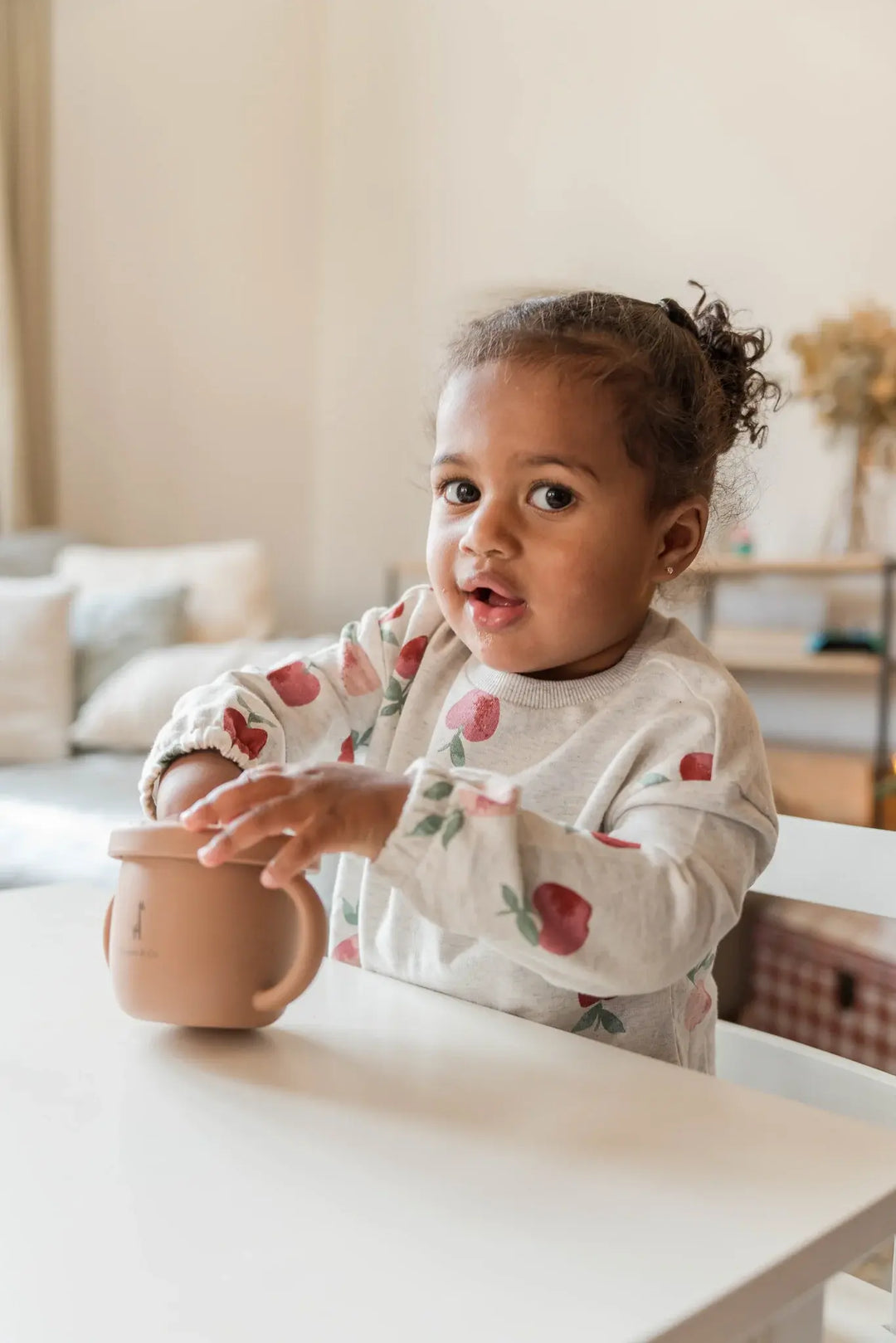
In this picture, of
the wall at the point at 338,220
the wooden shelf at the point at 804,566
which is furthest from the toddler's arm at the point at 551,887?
the wall at the point at 338,220

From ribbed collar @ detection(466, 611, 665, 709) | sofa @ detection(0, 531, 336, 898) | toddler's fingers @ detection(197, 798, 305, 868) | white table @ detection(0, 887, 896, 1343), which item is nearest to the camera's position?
white table @ detection(0, 887, 896, 1343)

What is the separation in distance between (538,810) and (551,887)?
262 millimetres

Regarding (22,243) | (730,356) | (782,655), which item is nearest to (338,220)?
(22,243)

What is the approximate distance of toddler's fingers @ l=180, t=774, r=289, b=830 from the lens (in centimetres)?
55

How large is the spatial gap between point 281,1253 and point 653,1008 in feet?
1.36

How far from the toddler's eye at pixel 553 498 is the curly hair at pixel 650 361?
5 cm

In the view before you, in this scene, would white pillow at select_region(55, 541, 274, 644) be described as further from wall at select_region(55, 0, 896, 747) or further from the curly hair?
the curly hair

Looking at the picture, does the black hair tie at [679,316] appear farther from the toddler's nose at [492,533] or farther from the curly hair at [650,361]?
the toddler's nose at [492,533]

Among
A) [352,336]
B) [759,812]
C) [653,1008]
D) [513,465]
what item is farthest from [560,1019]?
[352,336]

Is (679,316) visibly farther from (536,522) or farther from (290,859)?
(290,859)

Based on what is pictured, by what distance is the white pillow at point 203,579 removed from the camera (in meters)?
3.08

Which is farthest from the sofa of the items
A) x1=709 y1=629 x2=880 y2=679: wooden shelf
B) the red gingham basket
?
the red gingham basket

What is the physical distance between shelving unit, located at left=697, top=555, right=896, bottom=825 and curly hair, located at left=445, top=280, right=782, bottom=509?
1902 millimetres

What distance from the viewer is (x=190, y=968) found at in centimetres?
58
